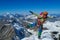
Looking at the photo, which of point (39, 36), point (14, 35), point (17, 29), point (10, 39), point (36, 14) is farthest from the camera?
point (17, 29)

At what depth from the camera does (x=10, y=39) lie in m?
5.80

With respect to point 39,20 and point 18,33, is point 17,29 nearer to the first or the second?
point 18,33

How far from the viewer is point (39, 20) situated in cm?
481

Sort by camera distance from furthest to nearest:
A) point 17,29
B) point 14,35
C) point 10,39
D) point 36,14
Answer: point 17,29, point 14,35, point 10,39, point 36,14

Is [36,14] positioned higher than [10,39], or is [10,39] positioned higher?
[36,14]

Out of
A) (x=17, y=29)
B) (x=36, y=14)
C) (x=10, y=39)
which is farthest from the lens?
(x=17, y=29)

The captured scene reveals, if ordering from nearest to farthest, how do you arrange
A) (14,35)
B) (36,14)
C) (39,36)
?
(36,14)
(39,36)
(14,35)

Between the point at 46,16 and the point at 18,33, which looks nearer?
the point at 46,16

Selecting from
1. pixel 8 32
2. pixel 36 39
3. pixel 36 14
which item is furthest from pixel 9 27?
pixel 36 14

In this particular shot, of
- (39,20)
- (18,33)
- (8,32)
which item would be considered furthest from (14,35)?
(39,20)

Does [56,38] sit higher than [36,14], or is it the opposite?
[36,14]

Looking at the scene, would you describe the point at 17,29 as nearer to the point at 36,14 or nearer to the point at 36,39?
the point at 36,39

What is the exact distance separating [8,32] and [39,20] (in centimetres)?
163

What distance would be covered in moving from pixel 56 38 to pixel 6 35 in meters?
1.49
